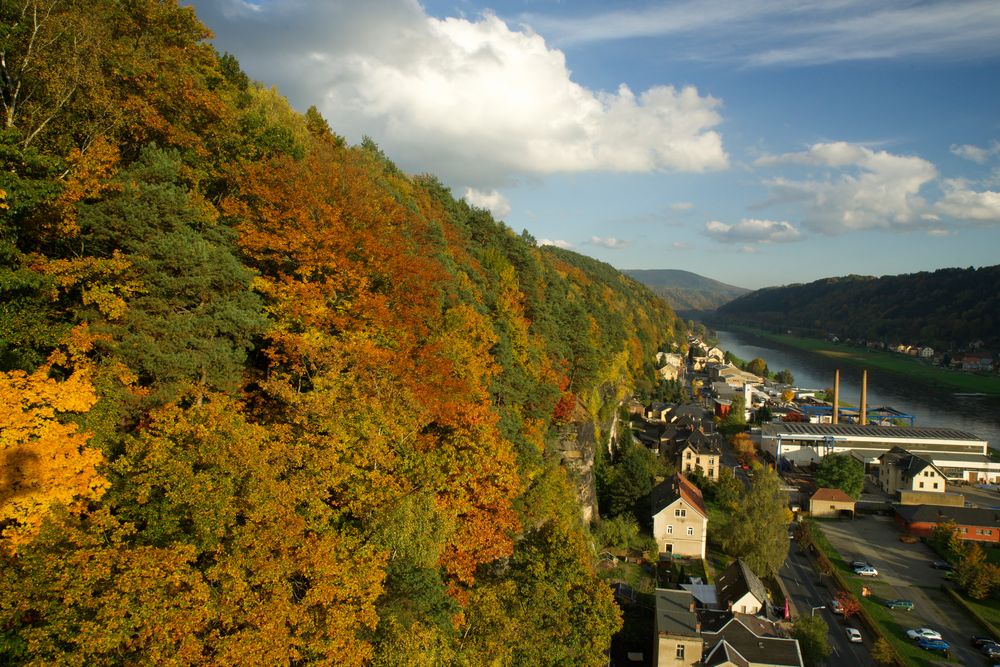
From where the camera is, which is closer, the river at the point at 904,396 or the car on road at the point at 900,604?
the car on road at the point at 900,604

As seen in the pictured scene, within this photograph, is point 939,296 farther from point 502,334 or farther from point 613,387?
point 502,334

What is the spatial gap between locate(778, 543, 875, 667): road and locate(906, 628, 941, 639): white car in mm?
1660

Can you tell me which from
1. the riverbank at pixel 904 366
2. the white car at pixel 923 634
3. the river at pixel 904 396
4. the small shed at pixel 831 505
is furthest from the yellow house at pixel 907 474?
the riverbank at pixel 904 366

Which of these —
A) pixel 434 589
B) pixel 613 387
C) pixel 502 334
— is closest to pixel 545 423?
pixel 502 334

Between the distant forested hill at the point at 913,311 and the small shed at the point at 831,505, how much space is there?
102 meters

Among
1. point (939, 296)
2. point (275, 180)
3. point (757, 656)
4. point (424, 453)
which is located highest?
point (939, 296)

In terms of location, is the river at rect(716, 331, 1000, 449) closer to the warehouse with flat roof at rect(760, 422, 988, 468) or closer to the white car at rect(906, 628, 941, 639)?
the warehouse with flat roof at rect(760, 422, 988, 468)

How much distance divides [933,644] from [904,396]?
72.4 metres

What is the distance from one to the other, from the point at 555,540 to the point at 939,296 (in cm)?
15973

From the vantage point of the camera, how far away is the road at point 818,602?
22578 millimetres

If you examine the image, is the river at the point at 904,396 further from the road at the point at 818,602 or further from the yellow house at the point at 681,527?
the yellow house at the point at 681,527

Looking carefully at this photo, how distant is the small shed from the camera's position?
3812 centimetres

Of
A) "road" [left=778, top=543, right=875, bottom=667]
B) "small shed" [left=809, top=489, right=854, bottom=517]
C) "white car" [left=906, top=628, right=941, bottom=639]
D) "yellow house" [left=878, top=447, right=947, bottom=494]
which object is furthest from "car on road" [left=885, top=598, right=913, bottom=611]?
"yellow house" [left=878, top=447, right=947, bottom=494]

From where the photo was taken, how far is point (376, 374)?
14.2 meters
